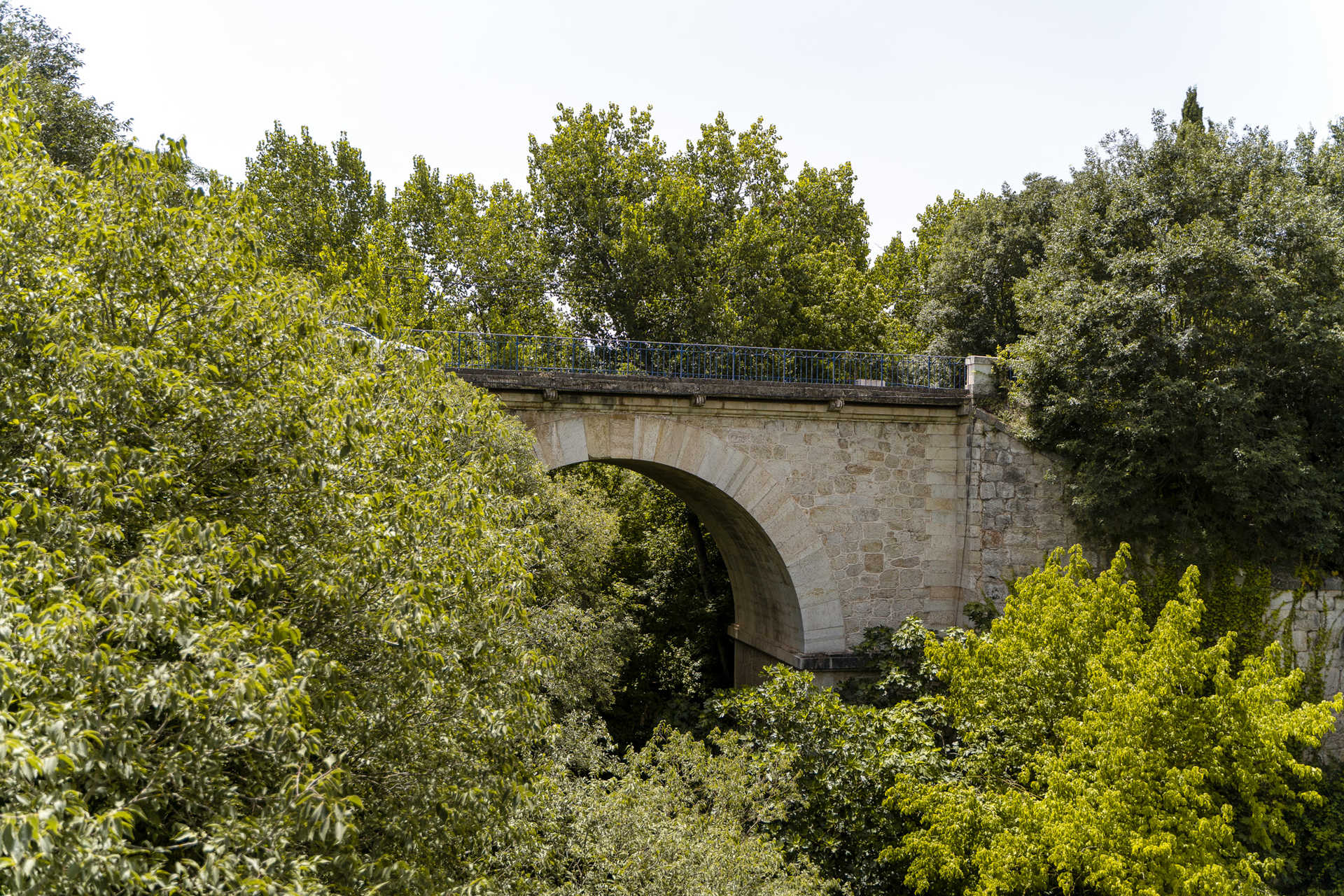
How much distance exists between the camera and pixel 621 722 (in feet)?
55.8

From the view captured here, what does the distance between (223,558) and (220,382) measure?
123 centimetres

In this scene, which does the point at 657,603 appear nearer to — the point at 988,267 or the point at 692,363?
the point at 692,363

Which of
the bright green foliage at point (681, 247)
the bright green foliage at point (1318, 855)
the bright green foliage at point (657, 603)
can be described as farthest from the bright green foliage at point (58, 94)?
the bright green foliage at point (1318, 855)

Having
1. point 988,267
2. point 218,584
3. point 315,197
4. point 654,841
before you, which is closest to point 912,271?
point 988,267

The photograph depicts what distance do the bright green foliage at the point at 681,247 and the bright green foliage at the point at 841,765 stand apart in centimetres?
1033

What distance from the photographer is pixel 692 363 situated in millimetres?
15867

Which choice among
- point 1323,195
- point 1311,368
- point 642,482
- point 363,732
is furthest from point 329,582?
point 642,482

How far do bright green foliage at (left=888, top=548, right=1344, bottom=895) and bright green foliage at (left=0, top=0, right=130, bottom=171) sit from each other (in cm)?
1874

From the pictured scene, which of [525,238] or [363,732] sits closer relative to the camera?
[363,732]

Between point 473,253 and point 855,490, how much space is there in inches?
492

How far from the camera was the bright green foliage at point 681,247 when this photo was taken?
1984cm

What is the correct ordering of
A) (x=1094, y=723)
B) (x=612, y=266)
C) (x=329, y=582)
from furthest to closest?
(x=612, y=266)
(x=1094, y=723)
(x=329, y=582)

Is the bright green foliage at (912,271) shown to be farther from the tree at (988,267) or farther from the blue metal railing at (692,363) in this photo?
the blue metal railing at (692,363)

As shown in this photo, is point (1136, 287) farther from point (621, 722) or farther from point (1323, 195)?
point (621, 722)
